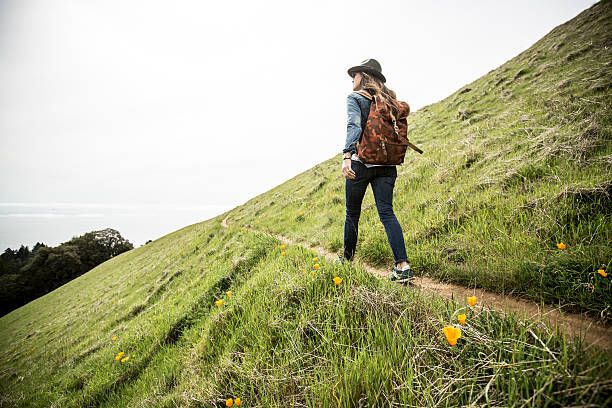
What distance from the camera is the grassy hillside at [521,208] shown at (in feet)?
8.90

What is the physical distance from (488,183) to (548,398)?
16.9ft

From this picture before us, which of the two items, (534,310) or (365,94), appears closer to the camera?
(534,310)

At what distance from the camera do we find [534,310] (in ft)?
8.30

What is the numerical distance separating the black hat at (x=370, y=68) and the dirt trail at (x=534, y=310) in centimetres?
308

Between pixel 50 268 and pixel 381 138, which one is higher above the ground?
pixel 50 268

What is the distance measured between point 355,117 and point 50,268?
271ft

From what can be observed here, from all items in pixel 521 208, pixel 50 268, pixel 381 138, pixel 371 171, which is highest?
pixel 50 268

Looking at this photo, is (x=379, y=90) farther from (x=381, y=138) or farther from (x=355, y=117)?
(x=381, y=138)

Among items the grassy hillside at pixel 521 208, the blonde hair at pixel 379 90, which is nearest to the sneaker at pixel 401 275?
the grassy hillside at pixel 521 208

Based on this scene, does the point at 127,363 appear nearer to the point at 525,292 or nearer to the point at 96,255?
the point at 525,292

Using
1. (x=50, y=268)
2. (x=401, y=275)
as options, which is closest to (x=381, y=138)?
(x=401, y=275)

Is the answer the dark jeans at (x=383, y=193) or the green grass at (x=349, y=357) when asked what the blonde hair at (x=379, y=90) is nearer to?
the dark jeans at (x=383, y=193)

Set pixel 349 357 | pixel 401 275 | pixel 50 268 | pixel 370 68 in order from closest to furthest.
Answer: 1. pixel 349 357
2. pixel 401 275
3. pixel 370 68
4. pixel 50 268

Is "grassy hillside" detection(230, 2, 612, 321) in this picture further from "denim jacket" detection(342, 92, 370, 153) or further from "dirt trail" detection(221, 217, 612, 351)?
"denim jacket" detection(342, 92, 370, 153)
